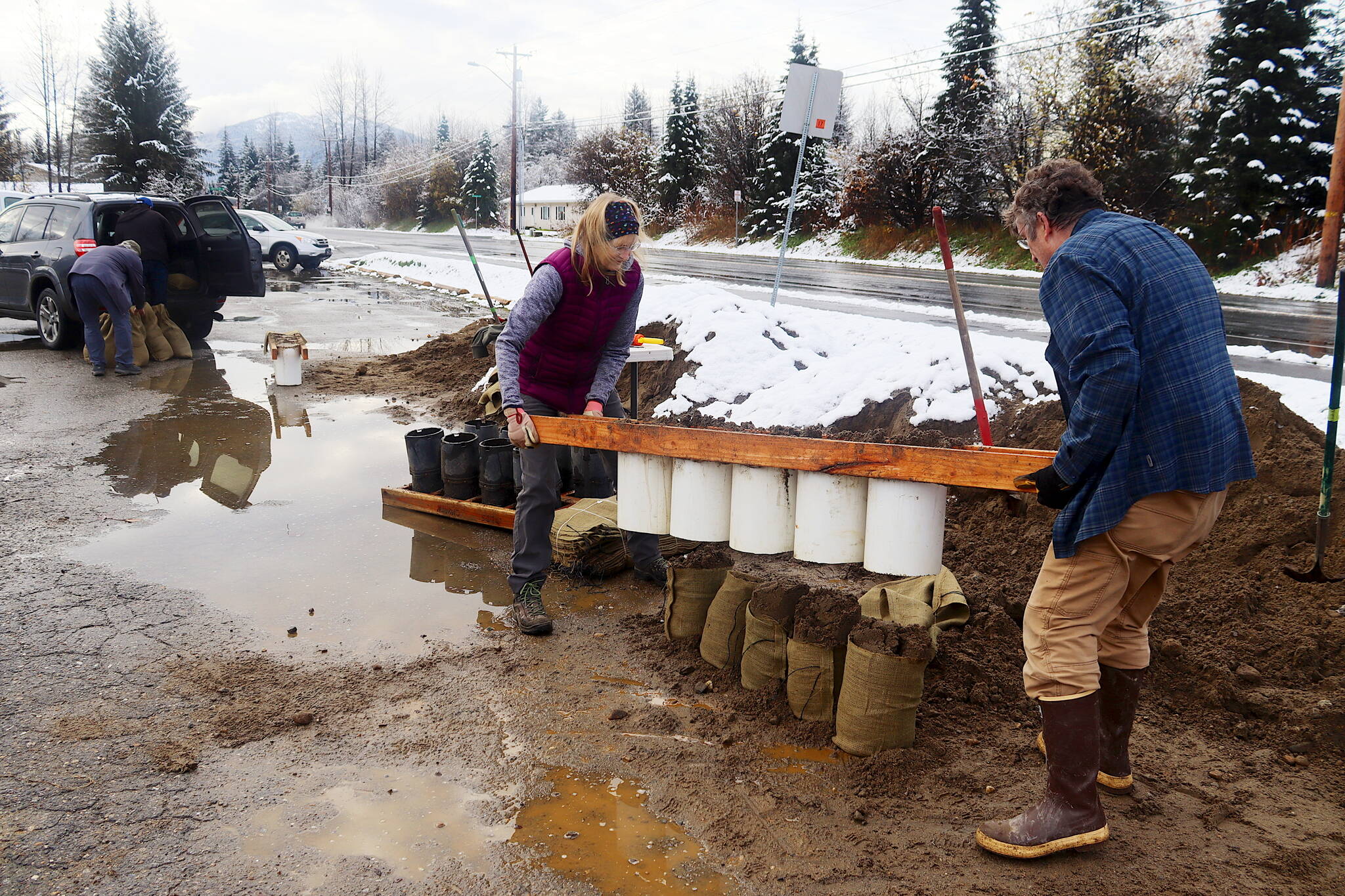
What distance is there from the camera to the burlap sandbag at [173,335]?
11.3 m

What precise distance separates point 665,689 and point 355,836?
1.38 meters

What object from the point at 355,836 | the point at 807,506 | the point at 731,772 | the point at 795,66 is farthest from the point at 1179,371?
the point at 795,66

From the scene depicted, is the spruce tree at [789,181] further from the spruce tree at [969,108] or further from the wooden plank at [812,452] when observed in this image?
the wooden plank at [812,452]

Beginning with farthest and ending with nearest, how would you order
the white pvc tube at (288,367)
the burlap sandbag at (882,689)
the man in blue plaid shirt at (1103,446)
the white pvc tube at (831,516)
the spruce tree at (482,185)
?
the spruce tree at (482,185) → the white pvc tube at (288,367) → the white pvc tube at (831,516) → the burlap sandbag at (882,689) → the man in blue plaid shirt at (1103,446)

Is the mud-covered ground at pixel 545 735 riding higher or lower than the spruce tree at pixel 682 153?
lower

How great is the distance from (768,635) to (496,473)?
8.98 ft

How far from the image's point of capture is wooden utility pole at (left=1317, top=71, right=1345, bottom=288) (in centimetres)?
1552

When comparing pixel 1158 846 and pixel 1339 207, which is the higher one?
pixel 1339 207

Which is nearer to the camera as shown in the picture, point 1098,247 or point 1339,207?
point 1098,247

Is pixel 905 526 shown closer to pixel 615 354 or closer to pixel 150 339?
pixel 615 354

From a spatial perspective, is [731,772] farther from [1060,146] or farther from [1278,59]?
[1060,146]

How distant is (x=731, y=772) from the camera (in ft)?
10.3

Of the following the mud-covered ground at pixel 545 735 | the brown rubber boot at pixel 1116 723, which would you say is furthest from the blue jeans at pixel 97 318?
the brown rubber boot at pixel 1116 723

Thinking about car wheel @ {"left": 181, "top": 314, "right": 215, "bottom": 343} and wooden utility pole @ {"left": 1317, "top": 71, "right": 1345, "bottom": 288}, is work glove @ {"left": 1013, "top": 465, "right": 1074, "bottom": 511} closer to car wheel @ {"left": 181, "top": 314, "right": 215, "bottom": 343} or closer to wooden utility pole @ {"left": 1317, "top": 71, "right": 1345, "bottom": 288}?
car wheel @ {"left": 181, "top": 314, "right": 215, "bottom": 343}
